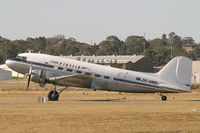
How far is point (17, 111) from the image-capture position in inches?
1359

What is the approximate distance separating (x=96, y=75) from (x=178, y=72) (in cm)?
794

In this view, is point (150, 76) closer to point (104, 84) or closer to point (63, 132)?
point (104, 84)

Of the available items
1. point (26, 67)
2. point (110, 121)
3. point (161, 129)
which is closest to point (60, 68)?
point (26, 67)

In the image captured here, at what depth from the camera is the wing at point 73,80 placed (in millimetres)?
45787

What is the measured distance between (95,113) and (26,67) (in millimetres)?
14774

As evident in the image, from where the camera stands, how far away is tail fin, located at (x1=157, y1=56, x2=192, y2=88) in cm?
4722

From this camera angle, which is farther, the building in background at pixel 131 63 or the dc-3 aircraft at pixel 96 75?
the building in background at pixel 131 63

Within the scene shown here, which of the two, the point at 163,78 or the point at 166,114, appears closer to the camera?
the point at 166,114

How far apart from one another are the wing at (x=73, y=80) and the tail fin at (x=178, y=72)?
23.5 ft

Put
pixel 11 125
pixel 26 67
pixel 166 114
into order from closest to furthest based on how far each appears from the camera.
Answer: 1. pixel 11 125
2. pixel 166 114
3. pixel 26 67

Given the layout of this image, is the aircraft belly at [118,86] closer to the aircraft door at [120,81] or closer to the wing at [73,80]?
the aircraft door at [120,81]

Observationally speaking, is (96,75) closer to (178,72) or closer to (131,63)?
(178,72)

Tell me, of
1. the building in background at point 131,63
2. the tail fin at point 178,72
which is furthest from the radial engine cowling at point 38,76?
the building in background at point 131,63

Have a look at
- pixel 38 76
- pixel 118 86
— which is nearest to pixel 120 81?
pixel 118 86
